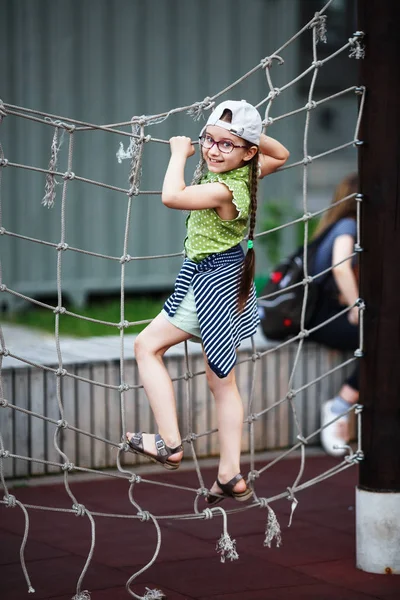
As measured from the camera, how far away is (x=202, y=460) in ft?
15.8

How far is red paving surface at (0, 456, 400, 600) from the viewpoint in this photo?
10.5 ft

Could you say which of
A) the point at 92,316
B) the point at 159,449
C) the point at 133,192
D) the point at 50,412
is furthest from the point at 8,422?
the point at 92,316

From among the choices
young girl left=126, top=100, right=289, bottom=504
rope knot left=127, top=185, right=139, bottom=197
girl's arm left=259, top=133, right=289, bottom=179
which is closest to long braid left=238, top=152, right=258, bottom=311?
young girl left=126, top=100, right=289, bottom=504

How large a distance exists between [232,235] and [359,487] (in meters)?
0.90

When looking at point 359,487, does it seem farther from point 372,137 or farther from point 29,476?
point 29,476

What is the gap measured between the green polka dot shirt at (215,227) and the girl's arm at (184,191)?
49mm

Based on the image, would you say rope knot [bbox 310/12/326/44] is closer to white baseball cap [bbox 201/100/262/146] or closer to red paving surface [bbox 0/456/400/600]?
white baseball cap [bbox 201/100/262/146]

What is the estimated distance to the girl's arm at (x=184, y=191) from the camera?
→ 9.67 feet

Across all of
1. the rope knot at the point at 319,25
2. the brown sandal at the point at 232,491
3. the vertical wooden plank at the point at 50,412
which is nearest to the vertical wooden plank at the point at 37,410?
the vertical wooden plank at the point at 50,412

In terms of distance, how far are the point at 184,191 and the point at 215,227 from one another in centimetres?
17

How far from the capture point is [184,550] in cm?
358

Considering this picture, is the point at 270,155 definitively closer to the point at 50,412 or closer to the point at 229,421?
the point at 229,421

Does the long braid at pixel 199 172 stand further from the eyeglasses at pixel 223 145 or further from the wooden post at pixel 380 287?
the wooden post at pixel 380 287

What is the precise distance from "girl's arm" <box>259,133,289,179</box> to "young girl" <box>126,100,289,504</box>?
2 cm
